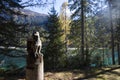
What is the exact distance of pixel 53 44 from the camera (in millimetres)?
16406

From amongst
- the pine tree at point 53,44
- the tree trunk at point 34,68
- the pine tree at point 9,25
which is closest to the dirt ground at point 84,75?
the pine tree at point 9,25

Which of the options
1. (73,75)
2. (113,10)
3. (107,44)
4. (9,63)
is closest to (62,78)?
(73,75)

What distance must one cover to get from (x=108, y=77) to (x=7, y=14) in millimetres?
5405

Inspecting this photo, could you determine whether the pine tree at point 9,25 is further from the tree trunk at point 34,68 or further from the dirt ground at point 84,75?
the tree trunk at point 34,68

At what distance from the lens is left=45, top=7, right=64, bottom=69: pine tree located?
14.1m

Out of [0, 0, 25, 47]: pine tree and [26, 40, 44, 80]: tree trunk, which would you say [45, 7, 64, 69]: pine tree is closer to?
[0, 0, 25, 47]: pine tree

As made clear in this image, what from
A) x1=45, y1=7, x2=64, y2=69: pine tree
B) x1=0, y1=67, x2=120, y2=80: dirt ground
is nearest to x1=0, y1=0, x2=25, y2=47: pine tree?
x1=0, y1=67, x2=120, y2=80: dirt ground

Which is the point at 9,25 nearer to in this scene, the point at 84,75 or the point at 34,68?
the point at 84,75

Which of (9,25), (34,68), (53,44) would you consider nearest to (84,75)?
(9,25)

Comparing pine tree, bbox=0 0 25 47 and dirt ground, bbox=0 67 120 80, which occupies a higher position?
pine tree, bbox=0 0 25 47

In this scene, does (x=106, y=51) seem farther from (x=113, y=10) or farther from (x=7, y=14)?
(x=7, y=14)

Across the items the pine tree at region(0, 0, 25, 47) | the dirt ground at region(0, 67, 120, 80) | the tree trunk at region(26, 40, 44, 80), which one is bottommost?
the dirt ground at region(0, 67, 120, 80)

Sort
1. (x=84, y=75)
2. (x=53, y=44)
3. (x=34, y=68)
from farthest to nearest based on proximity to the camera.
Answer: (x=53, y=44) → (x=84, y=75) → (x=34, y=68)

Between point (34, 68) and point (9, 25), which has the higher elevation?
point (9, 25)
